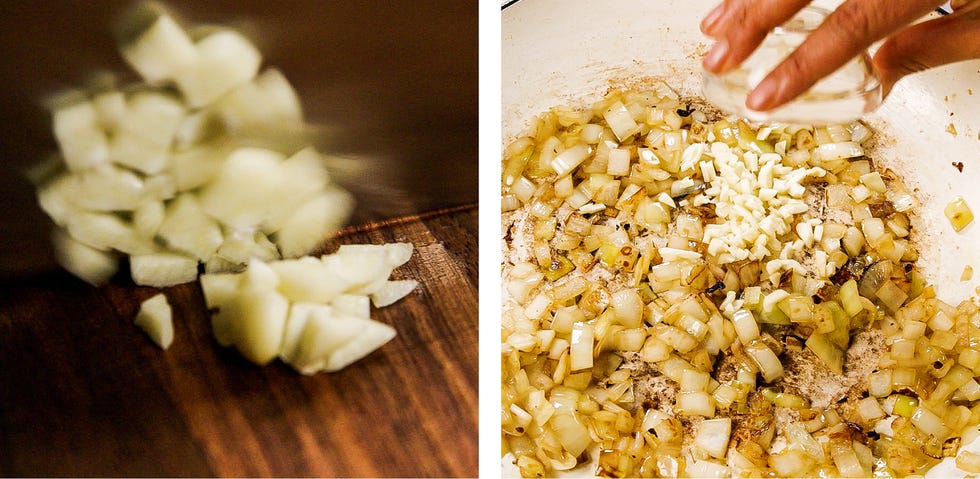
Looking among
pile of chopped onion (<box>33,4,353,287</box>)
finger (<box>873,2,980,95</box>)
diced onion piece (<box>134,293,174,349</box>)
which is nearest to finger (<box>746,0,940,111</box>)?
finger (<box>873,2,980,95</box>)

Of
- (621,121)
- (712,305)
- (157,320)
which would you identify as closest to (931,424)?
(712,305)

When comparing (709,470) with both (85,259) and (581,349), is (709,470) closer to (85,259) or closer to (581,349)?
(581,349)

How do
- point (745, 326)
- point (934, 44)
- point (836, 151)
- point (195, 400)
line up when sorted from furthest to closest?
point (836, 151), point (745, 326), point (934, 44), point (195, 400)

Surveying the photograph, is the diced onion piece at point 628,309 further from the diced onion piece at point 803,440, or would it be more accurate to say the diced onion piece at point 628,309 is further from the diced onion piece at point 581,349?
the diced onion piece at point 803,440

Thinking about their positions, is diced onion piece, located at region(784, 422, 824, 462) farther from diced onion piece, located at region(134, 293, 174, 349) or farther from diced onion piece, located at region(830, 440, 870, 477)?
diced onion piece, located at region(134, 293, 174, 349)

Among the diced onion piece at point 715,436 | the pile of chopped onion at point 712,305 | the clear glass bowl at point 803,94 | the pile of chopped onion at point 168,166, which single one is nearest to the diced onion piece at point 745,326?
the pile of chopped onion at point 712,305
